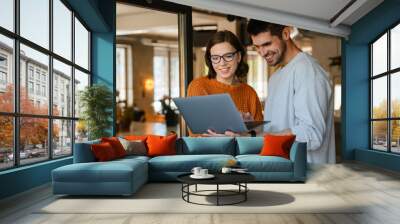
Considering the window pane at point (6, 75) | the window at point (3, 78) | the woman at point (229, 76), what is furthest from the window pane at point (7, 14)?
the woman at point (229, 76)

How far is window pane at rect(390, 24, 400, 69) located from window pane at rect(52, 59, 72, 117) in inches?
250

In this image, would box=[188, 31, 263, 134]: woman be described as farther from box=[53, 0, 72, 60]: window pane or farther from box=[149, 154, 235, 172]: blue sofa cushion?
box=[53, 0, 72, 60]: window pane

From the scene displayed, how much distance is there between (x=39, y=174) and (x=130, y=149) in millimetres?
1428

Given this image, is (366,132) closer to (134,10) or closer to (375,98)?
(375,98)

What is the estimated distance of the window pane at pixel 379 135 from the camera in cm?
910

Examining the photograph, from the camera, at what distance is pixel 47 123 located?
6.70 meters

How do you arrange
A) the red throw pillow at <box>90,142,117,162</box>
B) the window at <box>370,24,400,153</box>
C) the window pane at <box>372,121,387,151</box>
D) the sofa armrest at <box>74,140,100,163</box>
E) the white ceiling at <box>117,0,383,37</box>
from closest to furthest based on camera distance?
1. the sofa armrest at <box>74,140,100,163</box>
2. the red throw pillow at <box>90,142,117,162</box>
3. the white ceiling at <box>117,0,383,37</box>
4. the window at <box>370,24,400,153</box>
5. the window pane at <box>372,121,387,151</box>

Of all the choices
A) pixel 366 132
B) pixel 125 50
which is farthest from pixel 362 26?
pixel 125 50

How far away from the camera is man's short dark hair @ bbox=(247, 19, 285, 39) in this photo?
8.66 m

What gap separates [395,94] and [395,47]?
3.10 ft

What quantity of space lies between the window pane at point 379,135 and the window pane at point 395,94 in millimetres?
548

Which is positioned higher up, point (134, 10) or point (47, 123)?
point (134, 10)

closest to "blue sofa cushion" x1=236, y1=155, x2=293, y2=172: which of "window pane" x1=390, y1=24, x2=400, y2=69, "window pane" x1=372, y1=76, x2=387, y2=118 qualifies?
"window pane" x1=390, y1=24, x2=400, y2=69

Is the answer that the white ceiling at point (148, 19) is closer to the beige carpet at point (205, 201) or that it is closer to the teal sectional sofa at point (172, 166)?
the teal sectional sofa at point (172, 166)
